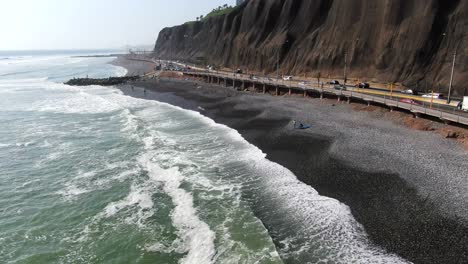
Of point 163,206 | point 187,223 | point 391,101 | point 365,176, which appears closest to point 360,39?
point 391,101

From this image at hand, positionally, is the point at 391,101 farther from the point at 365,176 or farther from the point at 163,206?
the point at 163,206

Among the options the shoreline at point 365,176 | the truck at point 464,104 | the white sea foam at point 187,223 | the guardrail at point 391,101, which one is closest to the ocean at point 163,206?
the white sea foam at point 187,223

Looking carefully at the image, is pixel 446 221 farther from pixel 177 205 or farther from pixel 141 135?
pixel 141 135

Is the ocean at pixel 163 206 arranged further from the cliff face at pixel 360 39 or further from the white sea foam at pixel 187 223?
the cliff face at pixel 360 39

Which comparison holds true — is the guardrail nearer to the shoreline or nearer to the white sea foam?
the shoreline

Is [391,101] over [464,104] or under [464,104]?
under

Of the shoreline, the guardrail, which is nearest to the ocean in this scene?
the shoreline
